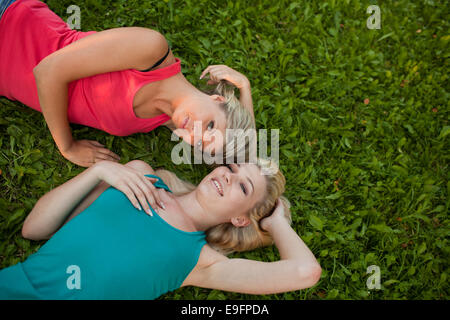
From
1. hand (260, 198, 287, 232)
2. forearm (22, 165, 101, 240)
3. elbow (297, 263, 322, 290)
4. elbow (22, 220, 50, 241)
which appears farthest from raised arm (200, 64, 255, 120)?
elbow (22, 220, 50, 241)

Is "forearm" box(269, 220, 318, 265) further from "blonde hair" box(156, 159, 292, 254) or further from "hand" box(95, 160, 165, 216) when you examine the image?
"hand" box(95, 160, 165, 216)

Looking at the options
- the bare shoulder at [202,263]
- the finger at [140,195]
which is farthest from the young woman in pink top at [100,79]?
the bare shoulder at [202,263]

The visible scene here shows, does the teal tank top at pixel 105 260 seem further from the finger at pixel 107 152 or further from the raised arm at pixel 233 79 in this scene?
the raised arm at pixel 233 79

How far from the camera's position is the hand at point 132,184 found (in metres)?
2.67

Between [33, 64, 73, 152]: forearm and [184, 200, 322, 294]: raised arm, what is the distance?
5.45 feet

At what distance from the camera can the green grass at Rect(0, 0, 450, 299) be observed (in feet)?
11.3

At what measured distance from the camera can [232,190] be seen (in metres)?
2.80

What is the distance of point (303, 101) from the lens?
4113 mm

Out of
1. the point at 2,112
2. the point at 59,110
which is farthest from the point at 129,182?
the point at 2,112

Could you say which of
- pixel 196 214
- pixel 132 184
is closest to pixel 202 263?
pixel 196 214

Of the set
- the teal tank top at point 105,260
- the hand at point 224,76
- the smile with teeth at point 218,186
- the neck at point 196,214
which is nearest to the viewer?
the teal tank top at point 105,260

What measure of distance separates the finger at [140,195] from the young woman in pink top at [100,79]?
0.57 m

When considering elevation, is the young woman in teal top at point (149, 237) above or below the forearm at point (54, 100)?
below
